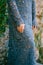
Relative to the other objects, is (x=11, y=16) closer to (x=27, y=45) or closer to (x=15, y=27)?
(x=15, y=27)

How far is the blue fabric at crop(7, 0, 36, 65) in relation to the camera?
7.97ft

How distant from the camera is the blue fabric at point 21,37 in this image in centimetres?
243

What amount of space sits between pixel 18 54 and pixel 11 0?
0.52 metres

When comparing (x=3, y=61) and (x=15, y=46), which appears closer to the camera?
(x=15, y=46)

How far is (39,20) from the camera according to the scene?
14.1 ft

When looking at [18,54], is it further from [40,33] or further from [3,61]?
[40,33]

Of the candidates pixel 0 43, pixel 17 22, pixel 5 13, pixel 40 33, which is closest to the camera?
pixel 17 22

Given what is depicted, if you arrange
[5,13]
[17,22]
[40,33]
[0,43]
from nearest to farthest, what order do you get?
[17,22]
[5,13]
[0,43]
[40,33]

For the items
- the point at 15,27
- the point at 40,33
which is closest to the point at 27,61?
the point at 15,27

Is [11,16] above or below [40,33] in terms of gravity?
above

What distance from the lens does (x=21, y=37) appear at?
247 centimetres

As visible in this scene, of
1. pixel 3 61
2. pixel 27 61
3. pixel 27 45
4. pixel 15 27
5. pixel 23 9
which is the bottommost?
pixel 3 61

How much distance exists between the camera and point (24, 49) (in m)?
2.49

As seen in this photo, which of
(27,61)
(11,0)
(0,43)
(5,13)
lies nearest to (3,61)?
(0,43)
